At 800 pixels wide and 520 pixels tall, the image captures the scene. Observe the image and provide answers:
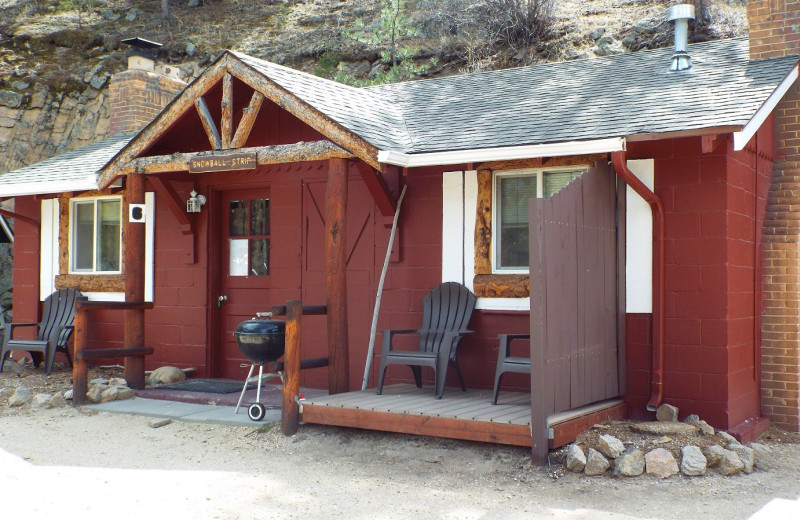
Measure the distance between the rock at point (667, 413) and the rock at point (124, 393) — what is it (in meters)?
5.30

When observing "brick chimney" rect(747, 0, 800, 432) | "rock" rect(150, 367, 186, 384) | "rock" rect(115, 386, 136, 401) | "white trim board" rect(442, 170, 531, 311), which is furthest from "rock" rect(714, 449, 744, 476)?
"rock" rect(150, 367, 186, 384)

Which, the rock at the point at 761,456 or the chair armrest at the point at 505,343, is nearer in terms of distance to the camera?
the rock at the point at 761,456

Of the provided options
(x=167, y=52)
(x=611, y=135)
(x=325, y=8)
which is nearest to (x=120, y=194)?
(x=611, y=135)

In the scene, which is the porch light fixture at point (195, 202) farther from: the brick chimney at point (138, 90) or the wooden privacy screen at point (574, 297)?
the wooden privacy screen at point (574, 297)

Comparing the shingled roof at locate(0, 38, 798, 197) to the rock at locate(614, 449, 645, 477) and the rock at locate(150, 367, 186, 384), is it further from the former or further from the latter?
the rock at locate(614, 449, 645, 477)

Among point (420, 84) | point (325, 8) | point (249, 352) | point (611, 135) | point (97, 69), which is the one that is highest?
point (325, 8)

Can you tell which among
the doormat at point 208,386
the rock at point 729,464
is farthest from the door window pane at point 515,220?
the doormat at point 208,386

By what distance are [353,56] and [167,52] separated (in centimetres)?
582

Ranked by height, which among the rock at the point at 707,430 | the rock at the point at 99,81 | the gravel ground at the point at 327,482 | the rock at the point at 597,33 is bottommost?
the gravel ground at the point at 327,482

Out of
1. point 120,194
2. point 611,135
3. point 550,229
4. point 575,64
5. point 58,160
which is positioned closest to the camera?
point 550,229

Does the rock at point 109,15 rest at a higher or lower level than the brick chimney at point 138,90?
higher

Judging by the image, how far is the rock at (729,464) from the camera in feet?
19.5

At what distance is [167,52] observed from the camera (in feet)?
76.9

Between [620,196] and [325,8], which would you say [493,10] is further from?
[620,196]
